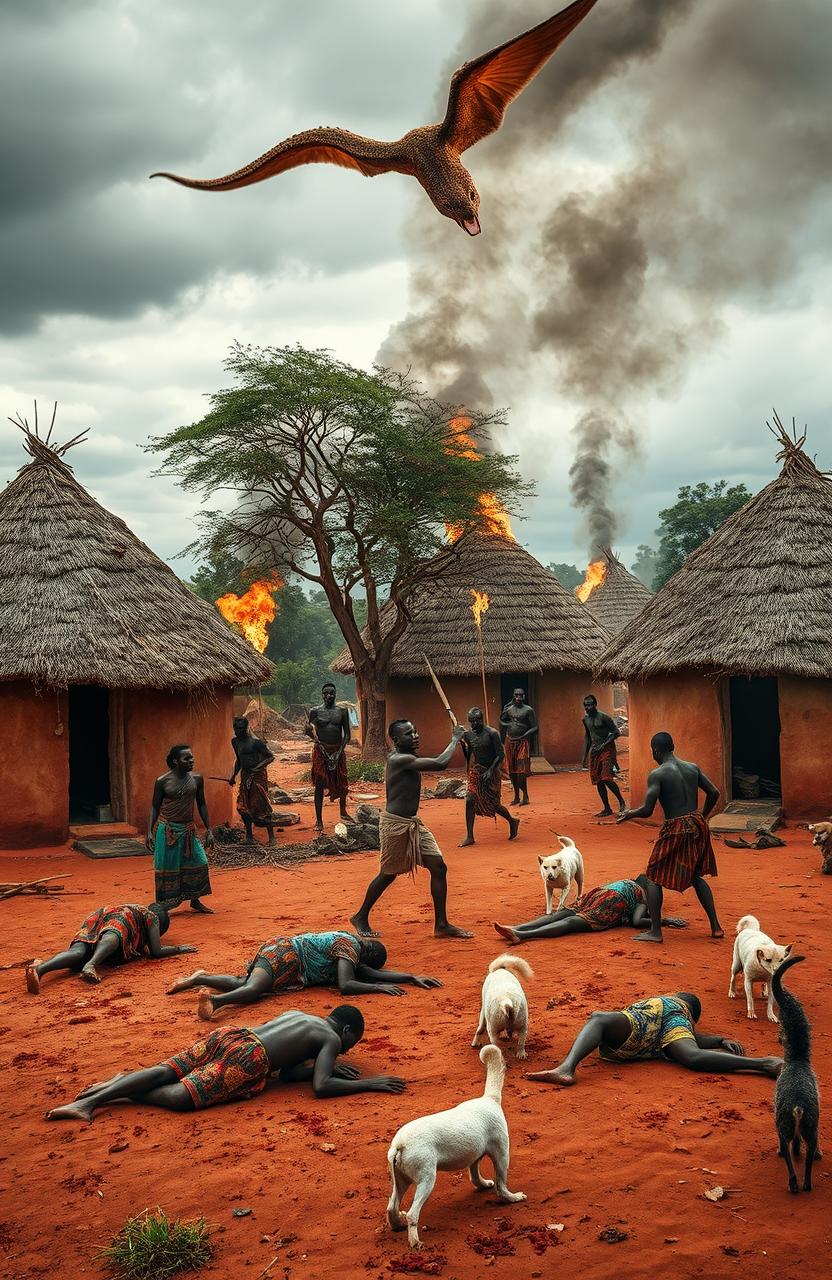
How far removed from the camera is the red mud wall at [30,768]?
11.6 metres

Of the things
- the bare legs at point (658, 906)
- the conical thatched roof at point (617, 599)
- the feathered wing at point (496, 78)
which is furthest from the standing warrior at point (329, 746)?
the conical thatched roof at point (617, 599)

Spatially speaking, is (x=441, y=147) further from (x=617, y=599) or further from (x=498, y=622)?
(x=617, y=599)

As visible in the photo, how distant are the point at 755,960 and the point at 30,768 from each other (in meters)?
8.87

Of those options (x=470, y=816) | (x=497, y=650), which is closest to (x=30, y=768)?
(x=470, y=816)

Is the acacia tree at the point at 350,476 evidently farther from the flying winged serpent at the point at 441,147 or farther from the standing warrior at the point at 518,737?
the flying winged serpent at the point at 441,147

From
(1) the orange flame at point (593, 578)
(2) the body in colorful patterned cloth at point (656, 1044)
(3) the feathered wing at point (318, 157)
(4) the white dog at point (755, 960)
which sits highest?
(1) the orange flame at point (593, 578)

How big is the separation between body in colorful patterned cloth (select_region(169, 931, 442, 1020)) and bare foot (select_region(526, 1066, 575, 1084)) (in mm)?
1510

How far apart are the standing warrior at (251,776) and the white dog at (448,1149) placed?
8164mm

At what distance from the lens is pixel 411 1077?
4973 mm

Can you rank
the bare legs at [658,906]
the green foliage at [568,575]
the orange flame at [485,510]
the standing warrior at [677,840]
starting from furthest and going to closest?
the green foliage at [568,575]
the orange flame at [485,510]
the bare legs at [658,906]
the standing warrior at [677,840]

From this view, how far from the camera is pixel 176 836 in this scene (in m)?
8.42

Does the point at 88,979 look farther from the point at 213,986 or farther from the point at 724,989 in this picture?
the point at 724,989

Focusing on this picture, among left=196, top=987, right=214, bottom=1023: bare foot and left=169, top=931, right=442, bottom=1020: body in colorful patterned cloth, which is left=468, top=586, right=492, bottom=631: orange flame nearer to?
left=169, top=931, right=442, bottom=1020: body in colorful patterned cloth

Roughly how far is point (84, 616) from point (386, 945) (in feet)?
22.0
